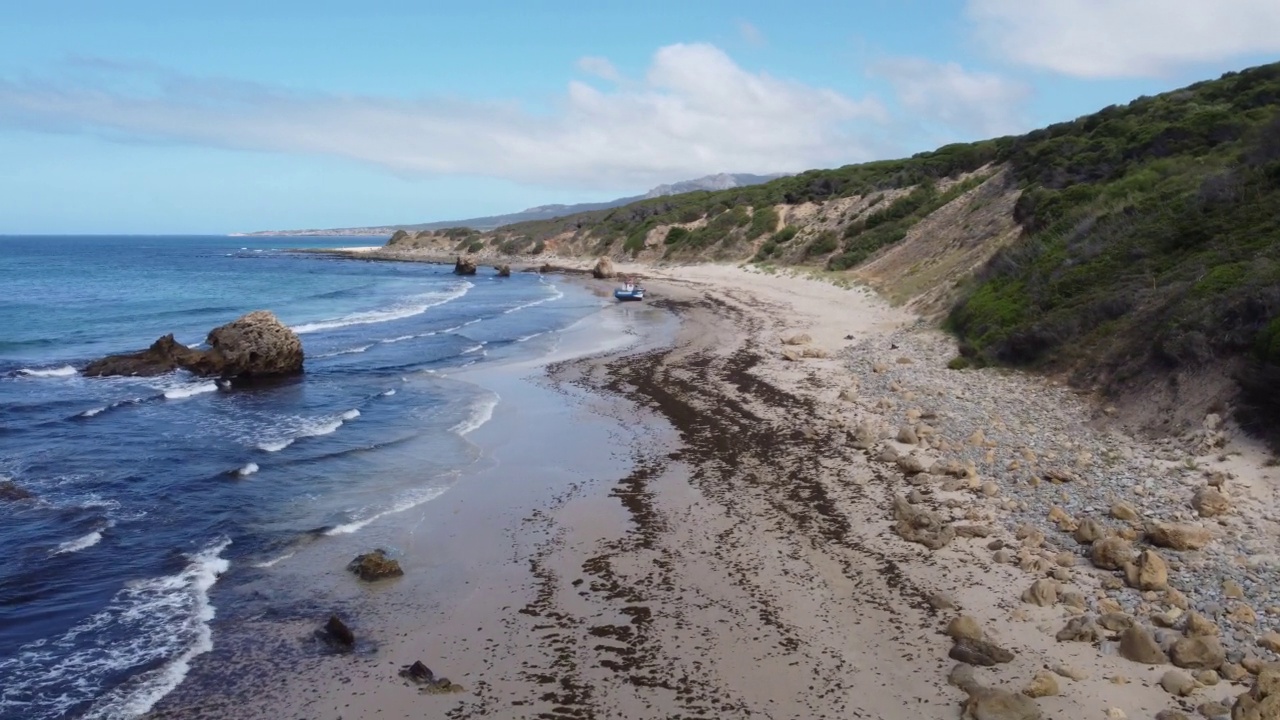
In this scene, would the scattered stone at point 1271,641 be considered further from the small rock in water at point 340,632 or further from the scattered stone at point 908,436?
the small rock in water at point 340,632

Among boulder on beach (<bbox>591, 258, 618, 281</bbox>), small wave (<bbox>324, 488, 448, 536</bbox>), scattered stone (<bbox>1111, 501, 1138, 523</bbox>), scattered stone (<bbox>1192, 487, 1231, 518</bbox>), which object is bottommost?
small wave (<bbox>324, 488, 448, 536</bbox>)

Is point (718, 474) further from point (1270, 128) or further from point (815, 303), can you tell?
point (815, 303)

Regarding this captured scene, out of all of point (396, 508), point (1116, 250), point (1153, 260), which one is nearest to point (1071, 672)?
point (396, 508)

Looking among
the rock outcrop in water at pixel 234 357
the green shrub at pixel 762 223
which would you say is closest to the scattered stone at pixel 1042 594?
the rock outcrop in water at pixel 234 357

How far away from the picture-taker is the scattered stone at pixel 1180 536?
386 inches

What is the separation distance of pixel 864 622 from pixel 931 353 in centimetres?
1533

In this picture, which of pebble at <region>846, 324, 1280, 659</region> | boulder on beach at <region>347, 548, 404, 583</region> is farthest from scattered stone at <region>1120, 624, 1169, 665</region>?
boulder on beach at <region>347, 548, 404, 583</region>

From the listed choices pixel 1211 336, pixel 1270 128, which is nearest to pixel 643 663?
pixel 1211 336

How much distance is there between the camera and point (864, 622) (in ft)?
30.4

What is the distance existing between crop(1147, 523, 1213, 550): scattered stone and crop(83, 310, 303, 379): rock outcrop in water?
23488 mm

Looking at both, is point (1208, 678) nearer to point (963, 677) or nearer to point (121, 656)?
point (963, 677)

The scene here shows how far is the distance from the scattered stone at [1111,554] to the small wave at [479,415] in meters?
13.0

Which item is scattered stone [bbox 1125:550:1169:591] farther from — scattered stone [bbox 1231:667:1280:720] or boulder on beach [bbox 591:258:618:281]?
boulder on beach [bbox 591:258:618:281]

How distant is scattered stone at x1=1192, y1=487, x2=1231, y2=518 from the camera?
10508mm
